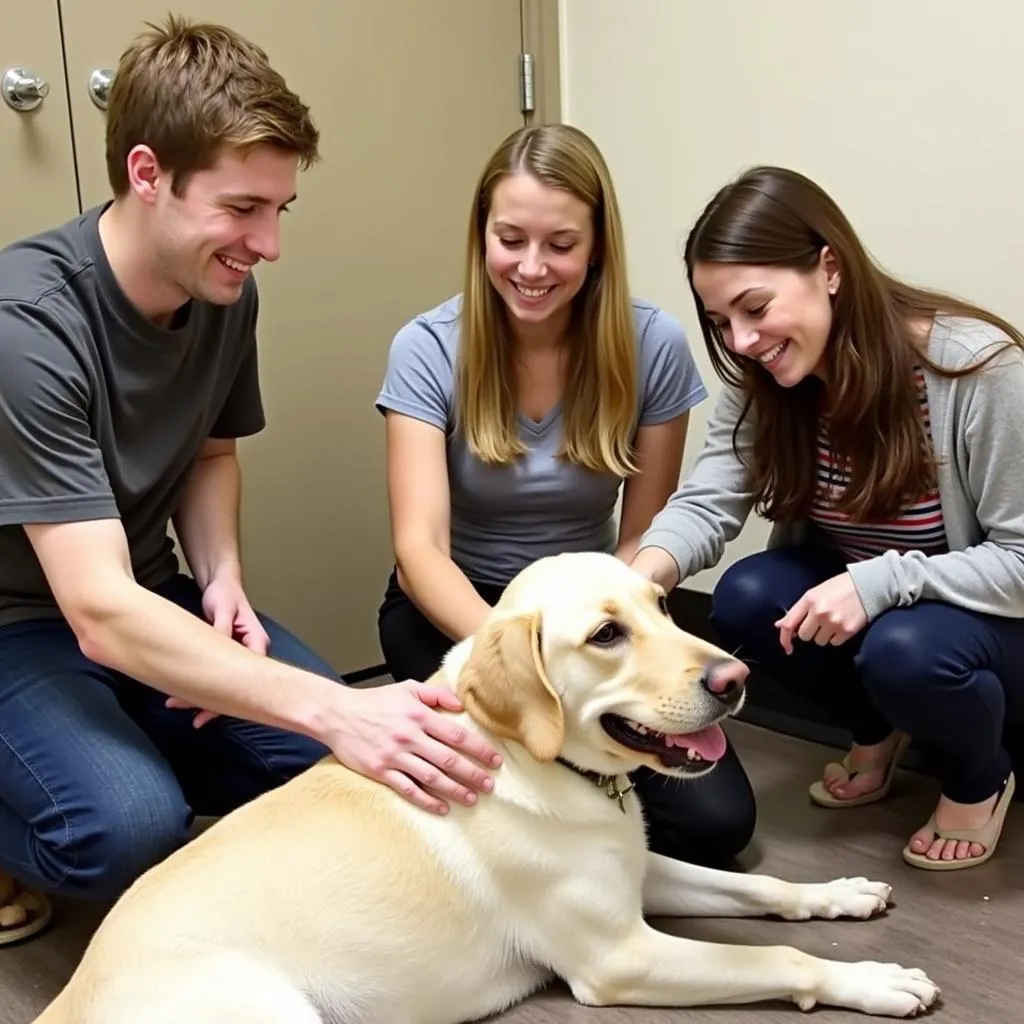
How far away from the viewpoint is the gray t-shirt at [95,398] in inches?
58.9

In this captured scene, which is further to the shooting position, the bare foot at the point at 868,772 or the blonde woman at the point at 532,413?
the bare foot at the point at 868,772

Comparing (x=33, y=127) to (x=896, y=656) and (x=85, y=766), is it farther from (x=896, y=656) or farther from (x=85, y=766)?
(x=896, y=656)

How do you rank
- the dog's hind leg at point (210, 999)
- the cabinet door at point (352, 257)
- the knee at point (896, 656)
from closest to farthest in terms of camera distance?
the dog's hind leg at point (210, 999) → the knee at point (896, 656) → the cabinet door at point (352, 257)

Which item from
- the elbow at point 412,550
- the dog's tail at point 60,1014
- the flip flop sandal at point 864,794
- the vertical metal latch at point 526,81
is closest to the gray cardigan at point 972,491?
the flip flop sandal at point 864,794

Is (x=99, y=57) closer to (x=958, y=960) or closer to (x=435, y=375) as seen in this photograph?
(x=435, y=375)

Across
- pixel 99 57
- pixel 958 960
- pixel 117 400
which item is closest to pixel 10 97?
pixel 99 57

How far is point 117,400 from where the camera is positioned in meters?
1.67

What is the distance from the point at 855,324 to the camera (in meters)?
1.71

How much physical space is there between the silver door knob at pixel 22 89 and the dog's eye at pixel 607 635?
1.54 metres

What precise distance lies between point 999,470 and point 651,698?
2.28 feet

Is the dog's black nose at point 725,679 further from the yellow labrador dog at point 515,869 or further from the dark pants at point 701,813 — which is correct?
the dark pants at point 701,813

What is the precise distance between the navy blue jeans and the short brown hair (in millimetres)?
1028

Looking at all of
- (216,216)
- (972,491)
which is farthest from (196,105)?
(972,491)

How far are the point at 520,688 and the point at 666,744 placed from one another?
0.66ft
